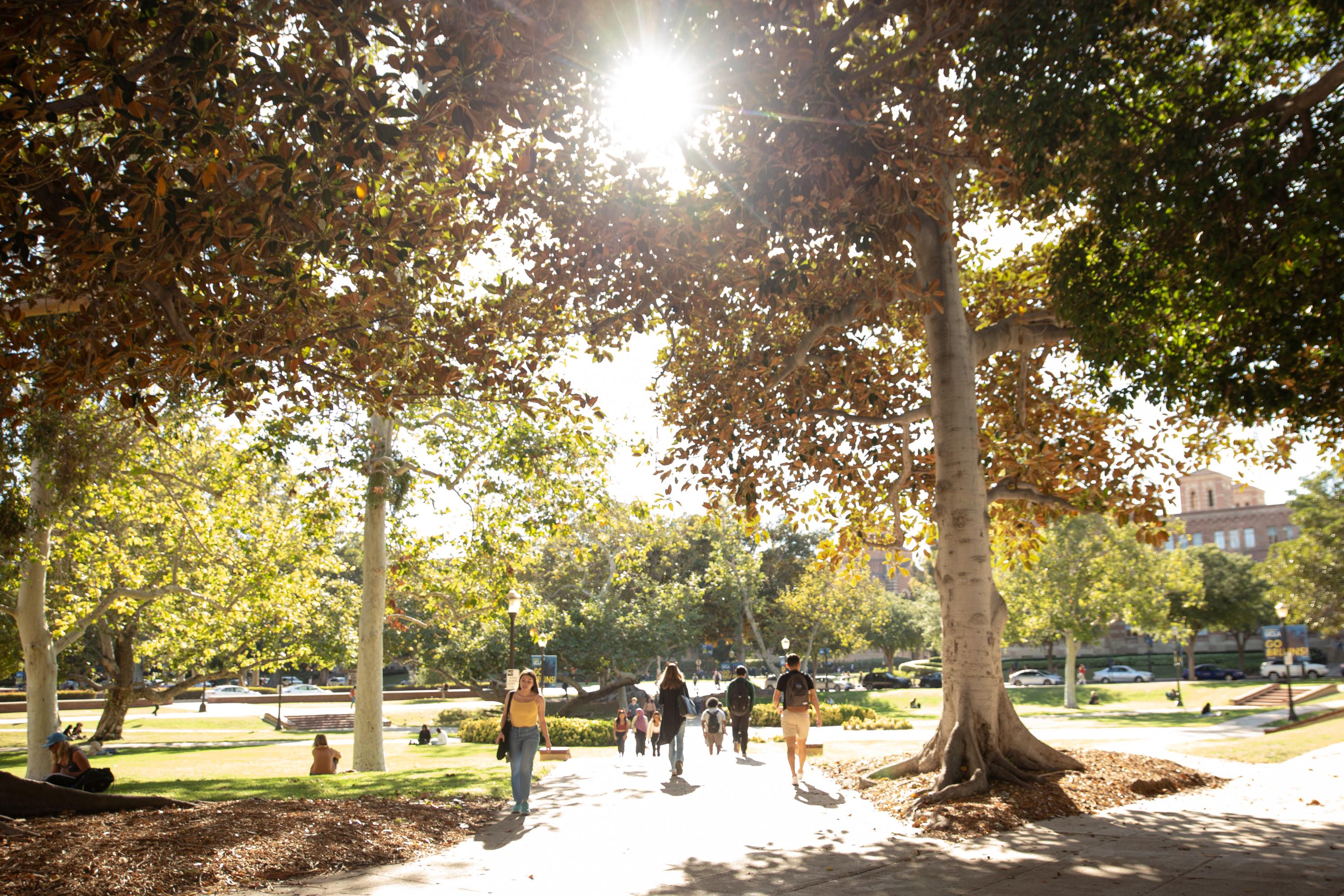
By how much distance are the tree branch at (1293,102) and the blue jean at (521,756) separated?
9.10 meters

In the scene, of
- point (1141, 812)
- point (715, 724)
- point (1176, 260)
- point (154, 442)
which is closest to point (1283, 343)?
point (1176, 260)

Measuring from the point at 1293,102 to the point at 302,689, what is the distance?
215 ft

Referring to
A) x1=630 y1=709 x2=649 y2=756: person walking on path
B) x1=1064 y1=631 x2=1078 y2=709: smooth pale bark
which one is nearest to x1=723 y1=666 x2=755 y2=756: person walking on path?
x1=630 y1=709 x2=649 y2=756: person walking on path

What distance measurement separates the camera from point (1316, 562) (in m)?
37.8

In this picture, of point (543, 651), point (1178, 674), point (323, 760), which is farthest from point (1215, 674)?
point (323, 760)

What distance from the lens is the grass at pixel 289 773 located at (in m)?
11.9

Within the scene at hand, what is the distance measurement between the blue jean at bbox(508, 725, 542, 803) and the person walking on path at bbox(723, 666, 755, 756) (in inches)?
208

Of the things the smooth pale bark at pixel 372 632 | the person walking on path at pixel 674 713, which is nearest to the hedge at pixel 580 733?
the smooth pale bark at pixel 372 632

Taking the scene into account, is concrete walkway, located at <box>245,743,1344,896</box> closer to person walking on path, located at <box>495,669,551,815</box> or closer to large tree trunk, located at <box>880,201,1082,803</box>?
person walking on path, located at <box>495,669,551,815</box>

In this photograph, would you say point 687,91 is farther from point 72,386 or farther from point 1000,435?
point 1000,435

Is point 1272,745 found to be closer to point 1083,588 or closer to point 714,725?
point 714,725

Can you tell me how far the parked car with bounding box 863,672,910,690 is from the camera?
58438 millimetres

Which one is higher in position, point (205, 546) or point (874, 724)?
point (205, 546)

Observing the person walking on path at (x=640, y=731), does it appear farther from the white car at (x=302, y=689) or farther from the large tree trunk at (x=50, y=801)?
the white car at (x=302, y=689)
